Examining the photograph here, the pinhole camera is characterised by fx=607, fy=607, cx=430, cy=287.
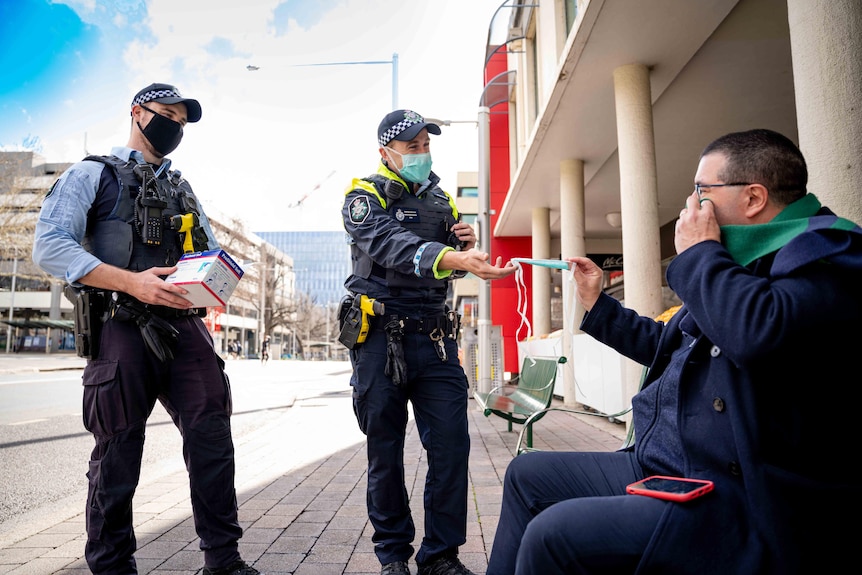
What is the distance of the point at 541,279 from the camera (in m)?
15.1

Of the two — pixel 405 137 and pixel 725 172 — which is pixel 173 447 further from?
pixel 725 172

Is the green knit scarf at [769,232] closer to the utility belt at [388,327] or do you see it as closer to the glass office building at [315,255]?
the utility belt at [388,327]

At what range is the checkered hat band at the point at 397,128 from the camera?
3.09 meters

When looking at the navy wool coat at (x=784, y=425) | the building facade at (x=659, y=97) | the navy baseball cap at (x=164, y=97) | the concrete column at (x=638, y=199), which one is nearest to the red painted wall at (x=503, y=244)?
the building facade at (x=659, y=97)

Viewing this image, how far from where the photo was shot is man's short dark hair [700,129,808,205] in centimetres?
166

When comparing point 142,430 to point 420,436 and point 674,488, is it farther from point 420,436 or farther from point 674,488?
point 674,488

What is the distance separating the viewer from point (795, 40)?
366cm

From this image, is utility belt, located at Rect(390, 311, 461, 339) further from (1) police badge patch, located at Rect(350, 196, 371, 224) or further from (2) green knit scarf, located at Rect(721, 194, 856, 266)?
(2) green knit scarf, located at Rect(721, 194, 856, 266)

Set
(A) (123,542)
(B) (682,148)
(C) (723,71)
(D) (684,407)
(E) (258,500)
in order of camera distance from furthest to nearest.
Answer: (B) (682,148) < (C) (723,71) < (E) (258,500) < (A) (123,542) < (D) (684,407)

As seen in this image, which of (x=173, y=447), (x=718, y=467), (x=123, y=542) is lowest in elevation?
(x=173, y=447)

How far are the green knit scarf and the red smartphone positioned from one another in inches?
22.5

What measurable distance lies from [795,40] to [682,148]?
334 inches

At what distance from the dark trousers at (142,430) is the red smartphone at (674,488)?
195 cm

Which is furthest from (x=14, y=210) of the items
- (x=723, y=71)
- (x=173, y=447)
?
(x=723, y=71)
